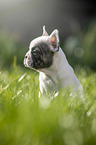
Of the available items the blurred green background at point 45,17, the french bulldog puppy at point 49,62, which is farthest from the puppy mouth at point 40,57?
the blurred green background at point 45,17

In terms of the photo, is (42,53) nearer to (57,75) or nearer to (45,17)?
(57,75)

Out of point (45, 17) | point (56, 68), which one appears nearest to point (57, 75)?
point (56, 68)

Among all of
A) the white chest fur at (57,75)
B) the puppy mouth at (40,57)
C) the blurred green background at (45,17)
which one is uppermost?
the puppy mouth at (40,57)

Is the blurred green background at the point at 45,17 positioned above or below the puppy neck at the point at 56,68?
below

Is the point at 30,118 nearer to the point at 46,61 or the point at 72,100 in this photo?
A: the point at 72,100

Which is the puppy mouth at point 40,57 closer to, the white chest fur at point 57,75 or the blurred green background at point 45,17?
the white chest fur at point 57,75

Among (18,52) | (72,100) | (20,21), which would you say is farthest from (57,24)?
(72,100)

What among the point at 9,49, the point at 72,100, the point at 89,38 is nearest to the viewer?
the point at 72,100

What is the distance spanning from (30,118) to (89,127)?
1.37 feet

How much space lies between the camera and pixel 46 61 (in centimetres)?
224

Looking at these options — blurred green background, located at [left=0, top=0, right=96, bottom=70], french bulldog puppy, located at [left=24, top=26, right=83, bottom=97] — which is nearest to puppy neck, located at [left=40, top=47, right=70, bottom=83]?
french bulldog puppy, located at [left=24, top=26, right=83, bottom=97]

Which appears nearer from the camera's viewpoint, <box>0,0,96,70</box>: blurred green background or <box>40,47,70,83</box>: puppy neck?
<box>40,47,70,83</box>: puppy neck

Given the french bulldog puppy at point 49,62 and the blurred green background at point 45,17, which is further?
the blurred green background at point 45,17

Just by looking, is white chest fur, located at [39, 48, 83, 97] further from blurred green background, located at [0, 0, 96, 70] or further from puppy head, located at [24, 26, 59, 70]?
blurred green background, located at [0, 0, 96, 70]
